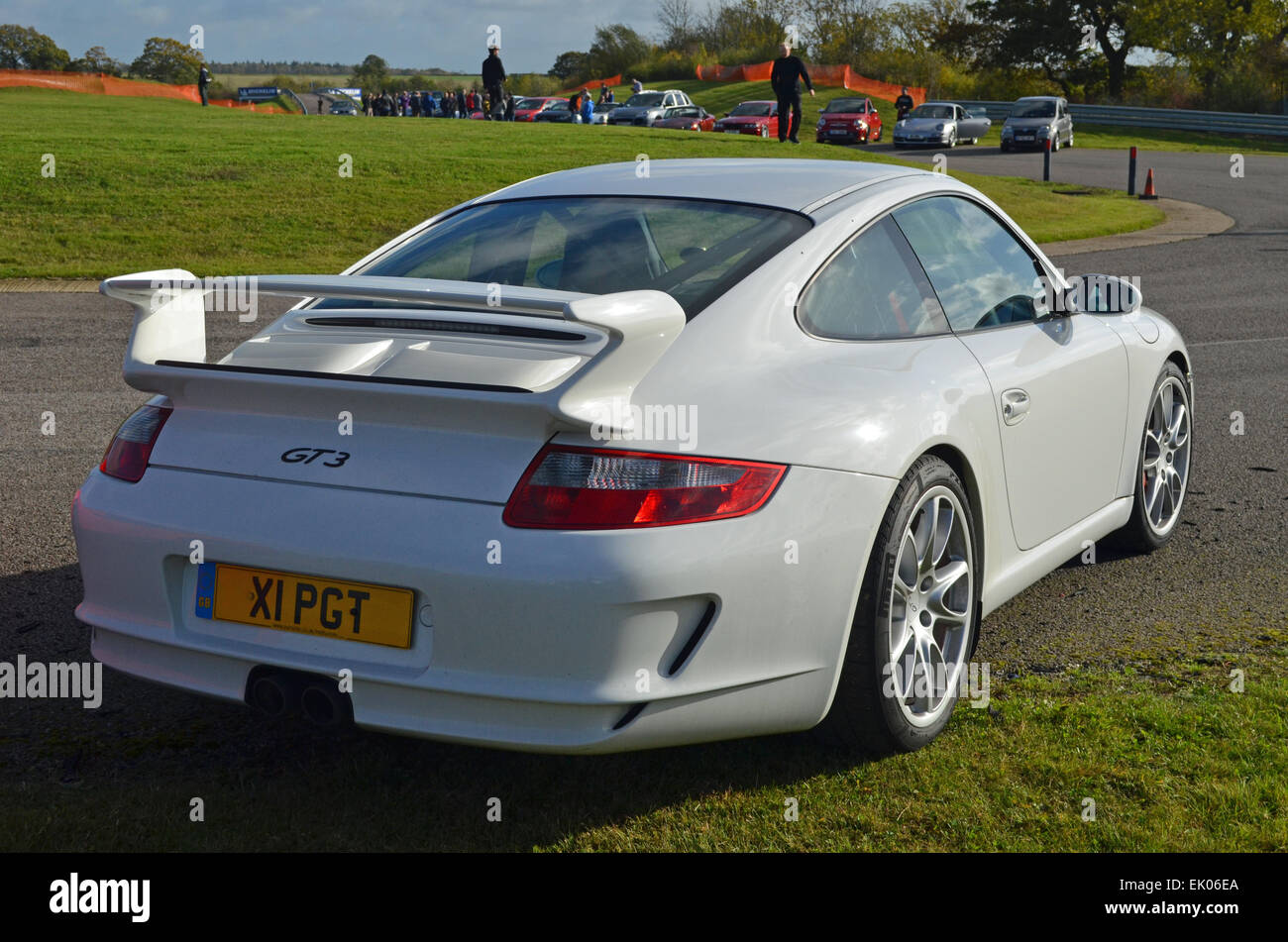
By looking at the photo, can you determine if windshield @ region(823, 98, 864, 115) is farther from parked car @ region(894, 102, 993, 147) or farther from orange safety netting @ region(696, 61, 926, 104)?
orange safety netting @ region(696, 61, 926, 104)

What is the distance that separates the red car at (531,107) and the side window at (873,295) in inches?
1973

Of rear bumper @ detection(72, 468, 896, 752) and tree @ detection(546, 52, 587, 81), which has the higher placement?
tree @ detection(546, 52, 587, 81)

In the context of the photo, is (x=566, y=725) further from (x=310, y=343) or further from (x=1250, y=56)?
(x=1250, y=56)

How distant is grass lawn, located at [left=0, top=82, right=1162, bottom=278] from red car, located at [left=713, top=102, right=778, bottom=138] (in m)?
13.1

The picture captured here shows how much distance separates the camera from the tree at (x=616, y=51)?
8681 cm

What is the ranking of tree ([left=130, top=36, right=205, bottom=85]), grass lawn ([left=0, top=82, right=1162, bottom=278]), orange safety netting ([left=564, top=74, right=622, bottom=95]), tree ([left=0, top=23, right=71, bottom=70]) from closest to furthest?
grass lawn ([left=0, top=82, right=1162, bottom=278])
orange safety netting ([left=564, top=74, right=622, bottom=95])
tree ([left=0, top=23, right=71, bottom=70])
tree ([left=130, top=36, right=205, bottom=85])

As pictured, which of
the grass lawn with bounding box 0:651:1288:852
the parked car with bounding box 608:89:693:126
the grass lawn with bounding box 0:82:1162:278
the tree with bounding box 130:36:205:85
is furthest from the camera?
the tree with bounding box 130:36:205:85

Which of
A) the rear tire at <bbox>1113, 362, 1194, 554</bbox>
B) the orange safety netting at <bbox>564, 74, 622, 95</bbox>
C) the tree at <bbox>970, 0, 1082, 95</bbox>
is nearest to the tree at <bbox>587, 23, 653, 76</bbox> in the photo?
the orange safety netting at <bbox>564, 74, 622, 95</bbox>

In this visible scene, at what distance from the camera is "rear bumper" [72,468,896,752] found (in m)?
2.67

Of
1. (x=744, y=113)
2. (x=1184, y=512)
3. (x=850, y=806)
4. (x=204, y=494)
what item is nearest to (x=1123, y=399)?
(x=1184, y=512)

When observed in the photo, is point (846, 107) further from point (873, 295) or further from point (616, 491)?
point (616, 491)

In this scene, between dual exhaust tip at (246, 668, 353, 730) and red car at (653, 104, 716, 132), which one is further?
Result: red car at (653, 104, 716, 132)

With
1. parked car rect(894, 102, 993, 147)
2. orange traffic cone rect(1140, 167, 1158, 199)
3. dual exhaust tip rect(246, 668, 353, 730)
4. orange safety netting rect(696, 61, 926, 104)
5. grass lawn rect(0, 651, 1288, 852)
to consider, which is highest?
orange safety netting rect(696, 61, 926, 104)

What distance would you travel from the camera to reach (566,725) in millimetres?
2715
